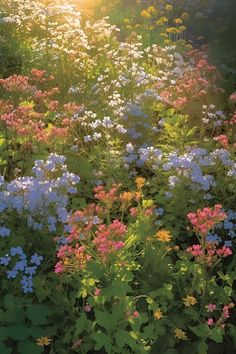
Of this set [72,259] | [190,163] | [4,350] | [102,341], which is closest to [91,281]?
[72,259]

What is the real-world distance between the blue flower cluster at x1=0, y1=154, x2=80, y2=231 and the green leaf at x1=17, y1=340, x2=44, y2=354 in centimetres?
73

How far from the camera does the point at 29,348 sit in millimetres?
2969

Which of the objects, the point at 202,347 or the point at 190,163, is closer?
the point at 202,347

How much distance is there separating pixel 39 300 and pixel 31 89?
2.58 meters

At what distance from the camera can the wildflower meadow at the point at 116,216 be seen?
310 centimetres

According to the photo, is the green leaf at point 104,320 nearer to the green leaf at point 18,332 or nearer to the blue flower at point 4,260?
the green leaf at point 18,332

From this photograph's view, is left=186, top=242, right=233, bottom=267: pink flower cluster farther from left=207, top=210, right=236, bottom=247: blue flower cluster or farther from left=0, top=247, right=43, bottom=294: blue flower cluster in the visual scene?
left=0, top=247, right=43, bottom=294: blue flower cluster

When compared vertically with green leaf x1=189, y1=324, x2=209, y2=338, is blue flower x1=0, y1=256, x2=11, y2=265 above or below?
above

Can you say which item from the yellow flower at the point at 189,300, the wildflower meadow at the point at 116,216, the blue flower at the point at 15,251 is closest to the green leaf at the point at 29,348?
the wildflower meadow at the point at 116,216

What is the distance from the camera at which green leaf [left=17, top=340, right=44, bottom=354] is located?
9.70 ft

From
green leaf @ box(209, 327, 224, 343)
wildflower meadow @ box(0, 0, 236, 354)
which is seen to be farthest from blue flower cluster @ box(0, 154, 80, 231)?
green leaf @ box(209, 327, 224, 343)

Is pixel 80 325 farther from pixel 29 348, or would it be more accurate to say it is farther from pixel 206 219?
pixel 206 219

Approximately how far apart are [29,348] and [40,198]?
0.97 m

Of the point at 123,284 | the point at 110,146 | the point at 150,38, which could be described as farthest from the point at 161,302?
the point at 150,38
